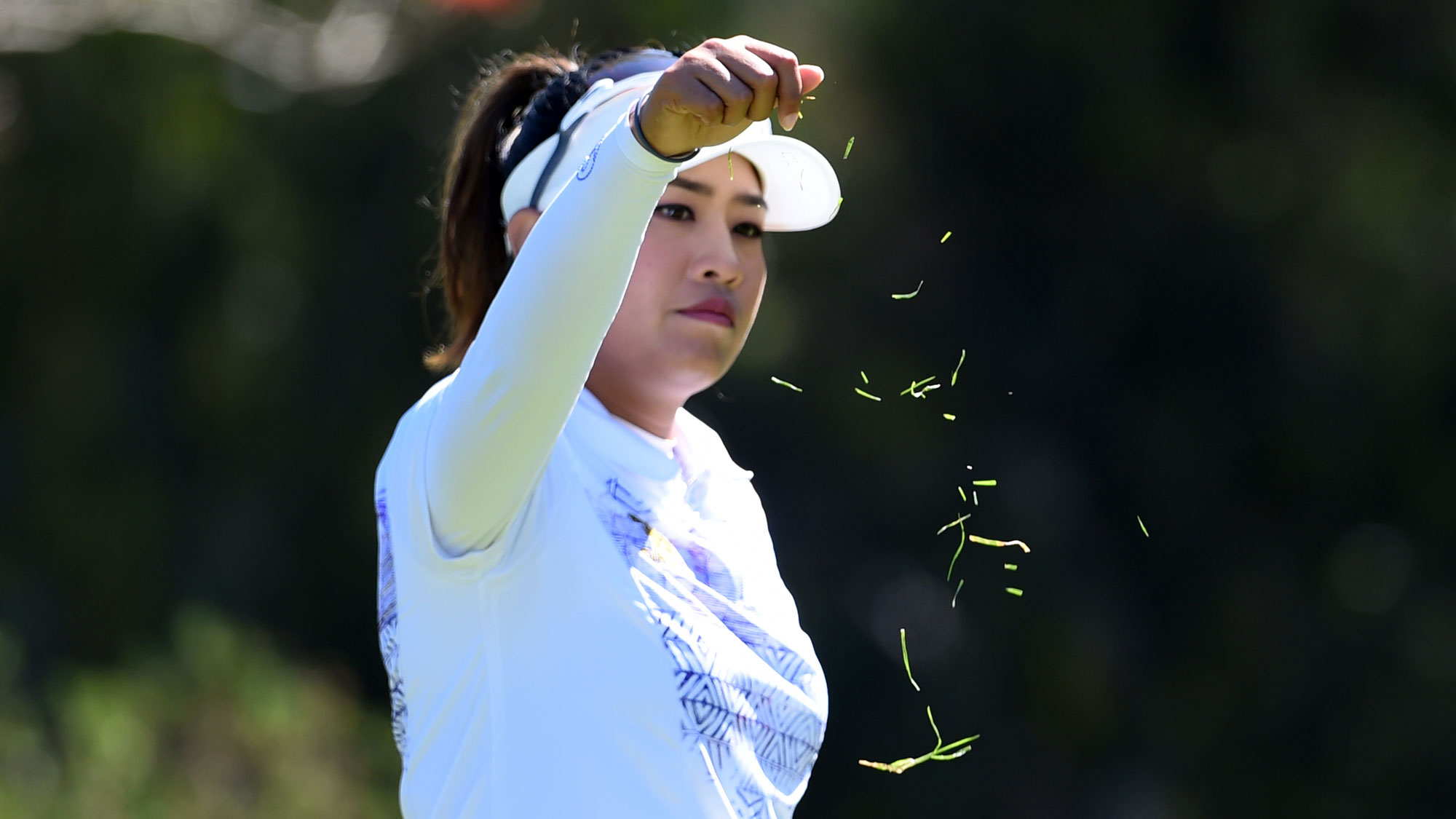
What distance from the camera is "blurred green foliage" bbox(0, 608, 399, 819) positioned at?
250cm

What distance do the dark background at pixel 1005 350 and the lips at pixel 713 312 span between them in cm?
270

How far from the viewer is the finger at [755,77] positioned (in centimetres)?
89

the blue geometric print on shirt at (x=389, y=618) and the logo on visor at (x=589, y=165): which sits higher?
the logo on visor at (x=589, y=165)

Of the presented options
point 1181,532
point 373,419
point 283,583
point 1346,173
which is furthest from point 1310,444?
point 283,583

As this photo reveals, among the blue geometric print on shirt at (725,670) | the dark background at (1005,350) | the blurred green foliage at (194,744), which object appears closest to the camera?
the blue geometric print on shirt at (725,670)

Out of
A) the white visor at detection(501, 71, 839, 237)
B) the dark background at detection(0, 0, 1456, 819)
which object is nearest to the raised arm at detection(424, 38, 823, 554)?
the white visor at detection(501, 71, 839, 237)

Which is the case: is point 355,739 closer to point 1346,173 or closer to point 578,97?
point 578,97

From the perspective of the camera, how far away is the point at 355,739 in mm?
3102

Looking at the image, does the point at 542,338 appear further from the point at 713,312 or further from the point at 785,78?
the point at 713,312

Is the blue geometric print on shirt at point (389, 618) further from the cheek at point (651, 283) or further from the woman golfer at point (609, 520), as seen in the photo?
the cheek at point (651, 283)

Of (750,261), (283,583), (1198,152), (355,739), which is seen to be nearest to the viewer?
(750,261)

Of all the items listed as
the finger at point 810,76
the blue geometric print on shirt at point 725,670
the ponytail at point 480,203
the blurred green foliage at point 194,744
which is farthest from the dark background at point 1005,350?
the finger at point 810,76

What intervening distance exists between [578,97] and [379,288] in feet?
11.1

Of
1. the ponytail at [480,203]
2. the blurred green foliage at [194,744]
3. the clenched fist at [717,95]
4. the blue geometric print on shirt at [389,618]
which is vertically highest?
the clenched fist at [717,95]
